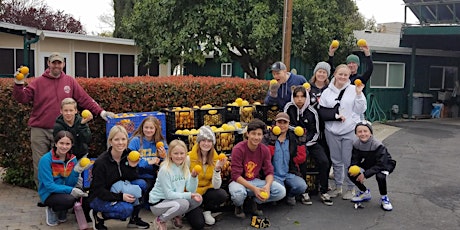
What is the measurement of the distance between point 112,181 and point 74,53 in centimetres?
1512

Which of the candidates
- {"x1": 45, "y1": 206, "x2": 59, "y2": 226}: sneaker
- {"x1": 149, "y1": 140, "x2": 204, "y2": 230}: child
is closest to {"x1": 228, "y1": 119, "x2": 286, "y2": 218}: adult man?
{"x1": 149, "y1": 140, "x2": 204, "y2": 230}: child

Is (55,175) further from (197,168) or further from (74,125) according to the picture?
(197,168)

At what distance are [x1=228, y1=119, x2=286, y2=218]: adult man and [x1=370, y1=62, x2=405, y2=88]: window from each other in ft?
41.7

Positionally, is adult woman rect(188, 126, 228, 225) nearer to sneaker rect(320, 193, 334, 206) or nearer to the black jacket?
the black jacket

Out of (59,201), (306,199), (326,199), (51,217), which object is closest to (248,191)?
(306,199)

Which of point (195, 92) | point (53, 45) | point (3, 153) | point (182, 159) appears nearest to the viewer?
point (182, 159)

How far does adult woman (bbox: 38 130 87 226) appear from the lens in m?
4.75

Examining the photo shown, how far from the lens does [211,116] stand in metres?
6.36

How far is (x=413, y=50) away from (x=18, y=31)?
14.2 meters

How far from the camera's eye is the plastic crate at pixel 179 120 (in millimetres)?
6098

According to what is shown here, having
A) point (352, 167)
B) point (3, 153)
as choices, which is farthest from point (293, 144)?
point (3, 153)

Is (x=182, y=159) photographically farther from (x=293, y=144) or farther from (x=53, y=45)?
(x=53, y=45)

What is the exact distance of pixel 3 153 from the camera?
246 inches

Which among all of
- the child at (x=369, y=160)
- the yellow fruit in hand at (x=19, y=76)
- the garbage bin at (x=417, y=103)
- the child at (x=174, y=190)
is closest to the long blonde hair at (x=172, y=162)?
the child at (x=174, y=190)
